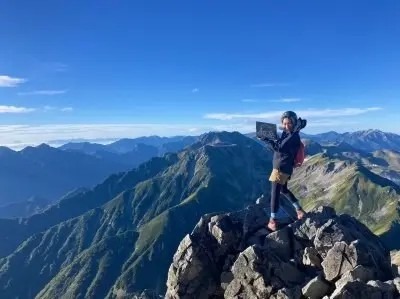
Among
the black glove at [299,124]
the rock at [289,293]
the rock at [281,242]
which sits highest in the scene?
the black glove at [299,124]

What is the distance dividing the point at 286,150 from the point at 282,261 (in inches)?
326

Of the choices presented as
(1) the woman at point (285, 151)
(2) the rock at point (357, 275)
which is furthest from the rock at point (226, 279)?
(2) the rock at point (357, 275)

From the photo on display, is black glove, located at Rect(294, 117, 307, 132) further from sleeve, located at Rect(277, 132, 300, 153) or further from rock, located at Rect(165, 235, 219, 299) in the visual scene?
Answer: rock, located at Rect(165, 235, 219, 299)

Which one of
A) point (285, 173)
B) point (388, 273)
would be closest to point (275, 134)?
point (285, 173)

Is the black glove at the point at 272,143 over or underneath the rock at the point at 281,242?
over

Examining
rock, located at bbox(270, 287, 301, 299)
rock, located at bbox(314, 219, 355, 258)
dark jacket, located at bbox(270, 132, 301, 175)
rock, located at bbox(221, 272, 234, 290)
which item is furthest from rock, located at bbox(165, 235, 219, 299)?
dark jacket, located at bbox(270, 132, 301, 175)

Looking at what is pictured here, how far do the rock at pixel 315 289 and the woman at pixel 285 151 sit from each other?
734cm

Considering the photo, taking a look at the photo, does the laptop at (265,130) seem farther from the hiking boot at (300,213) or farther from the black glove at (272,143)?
the hiking boot at (300,213)

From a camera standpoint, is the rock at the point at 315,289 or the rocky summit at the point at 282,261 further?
the rocky summit at the point at 282,261

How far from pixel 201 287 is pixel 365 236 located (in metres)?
14.1

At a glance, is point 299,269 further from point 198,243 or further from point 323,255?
point 198,243

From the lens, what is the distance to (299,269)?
1300 inches

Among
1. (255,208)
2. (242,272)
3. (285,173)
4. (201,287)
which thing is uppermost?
(285,173)

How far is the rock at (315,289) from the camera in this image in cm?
2945
